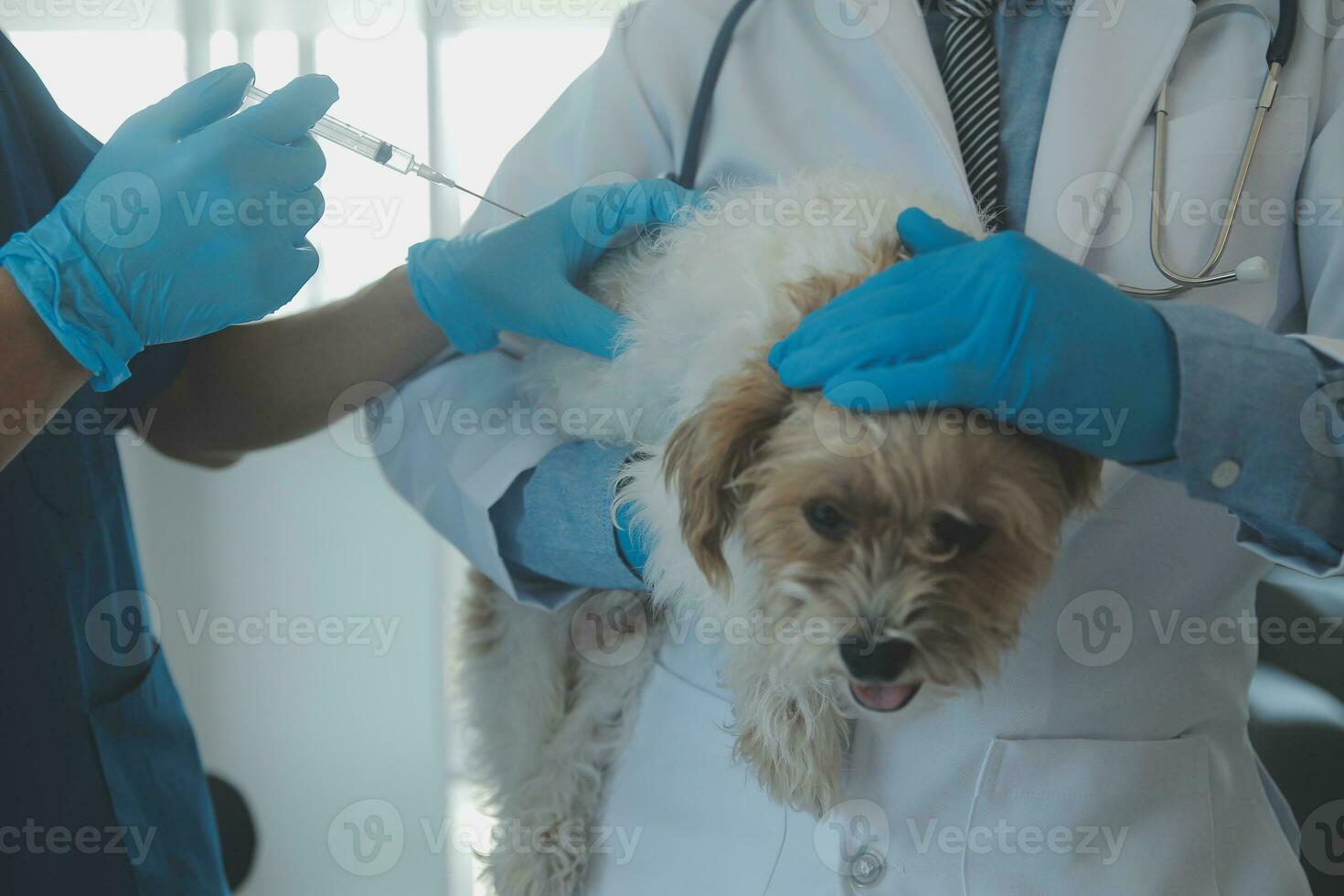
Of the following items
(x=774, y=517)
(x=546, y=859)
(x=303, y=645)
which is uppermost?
(x=774, y=517)

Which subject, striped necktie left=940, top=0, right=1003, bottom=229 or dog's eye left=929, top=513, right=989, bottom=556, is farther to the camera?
striped necktie left=940, top=0, right=1003, bottom=229

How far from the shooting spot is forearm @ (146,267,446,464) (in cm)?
129

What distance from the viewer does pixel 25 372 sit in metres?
0.88

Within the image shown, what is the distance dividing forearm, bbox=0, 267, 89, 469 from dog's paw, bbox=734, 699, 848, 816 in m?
0.77

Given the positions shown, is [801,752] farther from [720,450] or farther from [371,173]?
[371,173]

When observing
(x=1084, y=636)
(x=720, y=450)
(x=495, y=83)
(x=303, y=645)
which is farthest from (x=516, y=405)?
(x=303, y=645)

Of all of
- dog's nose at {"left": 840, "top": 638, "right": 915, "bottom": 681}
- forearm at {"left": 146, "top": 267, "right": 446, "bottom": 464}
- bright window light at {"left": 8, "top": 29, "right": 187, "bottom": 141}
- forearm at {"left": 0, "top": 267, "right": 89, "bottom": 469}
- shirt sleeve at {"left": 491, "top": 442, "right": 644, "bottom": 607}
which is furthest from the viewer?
A: bright window light at {"left": 8, "top": 29, "right": 187, "bottom": 141}

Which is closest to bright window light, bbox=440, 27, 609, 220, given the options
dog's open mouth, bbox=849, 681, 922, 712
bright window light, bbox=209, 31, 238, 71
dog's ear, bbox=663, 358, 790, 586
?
bright window light, bbox=209, 31, 238, 71

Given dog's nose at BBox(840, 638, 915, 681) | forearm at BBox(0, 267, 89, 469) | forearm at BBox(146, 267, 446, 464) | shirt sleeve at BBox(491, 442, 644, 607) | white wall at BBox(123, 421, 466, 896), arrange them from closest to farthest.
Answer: dog's nose at BBox(840, 638, 915, 681)
forearm at BBox(0, 267, 89, 469)
shirt sleeve at BBox(491, 442, 644, 607)
forearm at BBox(146, 267, 446, 464)
white wall at BBox(123, 421, 466, 896)

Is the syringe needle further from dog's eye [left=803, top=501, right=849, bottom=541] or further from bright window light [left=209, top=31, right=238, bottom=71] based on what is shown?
bright window light [left=209, top=31, right=238, bottom=71]

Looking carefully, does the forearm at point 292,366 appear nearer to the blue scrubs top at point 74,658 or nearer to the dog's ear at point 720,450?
the blue scrubs top at point 74,658

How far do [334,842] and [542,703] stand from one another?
3.94 feet

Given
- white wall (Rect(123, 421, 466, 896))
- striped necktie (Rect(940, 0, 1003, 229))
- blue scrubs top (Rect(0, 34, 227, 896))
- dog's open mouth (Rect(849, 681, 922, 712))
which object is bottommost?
white wall (Rect(123, 421, 466, 896))

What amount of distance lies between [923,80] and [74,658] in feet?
3.94
